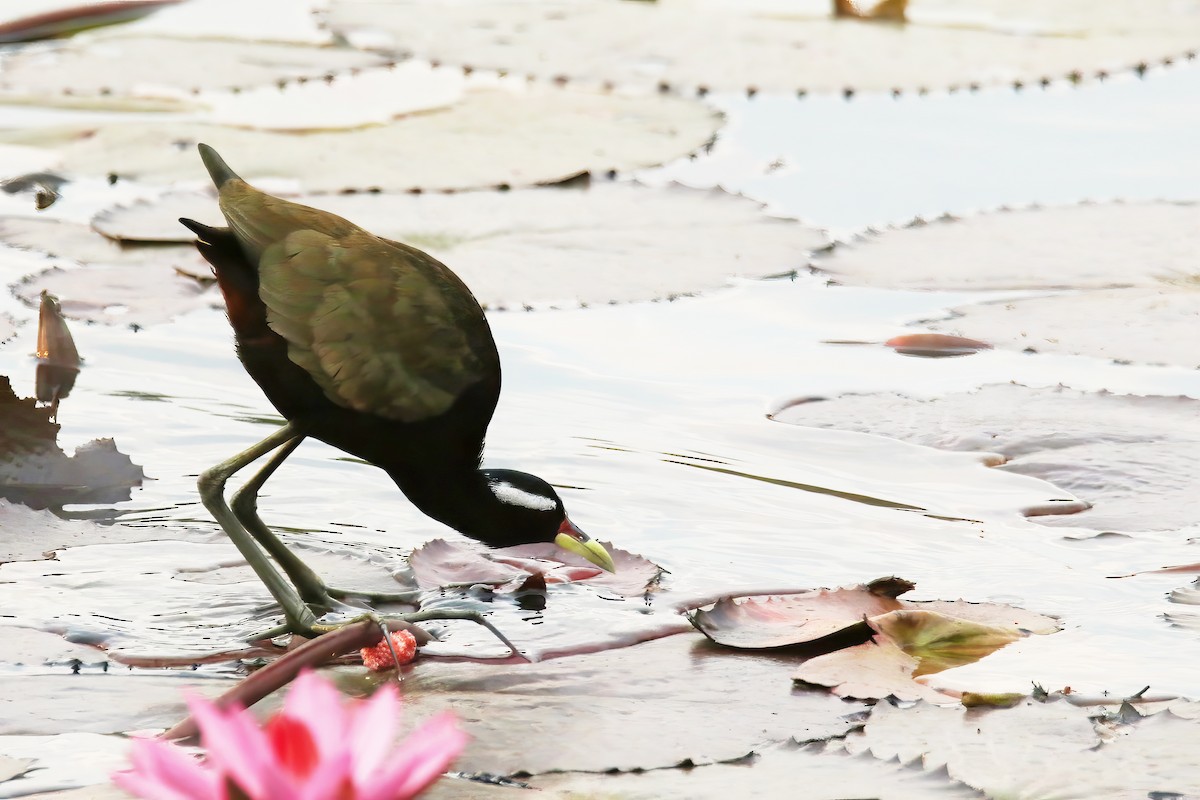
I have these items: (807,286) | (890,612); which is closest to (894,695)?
(890,612)

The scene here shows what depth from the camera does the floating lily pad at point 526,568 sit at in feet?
8.33

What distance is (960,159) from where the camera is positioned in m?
5.25

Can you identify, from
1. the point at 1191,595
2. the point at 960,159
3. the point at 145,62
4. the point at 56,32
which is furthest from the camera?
the point at 56,32

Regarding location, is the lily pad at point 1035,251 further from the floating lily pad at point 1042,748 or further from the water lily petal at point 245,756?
the water lily petal at point 245,756

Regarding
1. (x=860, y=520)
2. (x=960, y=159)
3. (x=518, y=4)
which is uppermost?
(x=518, y=4)

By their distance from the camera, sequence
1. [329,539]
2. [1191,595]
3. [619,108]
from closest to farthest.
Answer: [1191,595] < [329,539] < [619,108]

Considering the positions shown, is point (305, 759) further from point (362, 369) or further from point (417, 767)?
point (362, 369)

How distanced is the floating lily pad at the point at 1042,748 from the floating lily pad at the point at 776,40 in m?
4.15

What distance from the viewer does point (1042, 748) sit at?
180cm

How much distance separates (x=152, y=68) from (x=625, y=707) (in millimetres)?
4749

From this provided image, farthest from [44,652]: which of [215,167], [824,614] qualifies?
[824,614]

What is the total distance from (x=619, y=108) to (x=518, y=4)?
1.53 m

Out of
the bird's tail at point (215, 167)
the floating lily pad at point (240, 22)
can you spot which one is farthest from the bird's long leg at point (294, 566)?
the floating lily pad at point (240, 22)

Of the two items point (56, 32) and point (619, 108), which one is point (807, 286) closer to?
point (619, 108)
